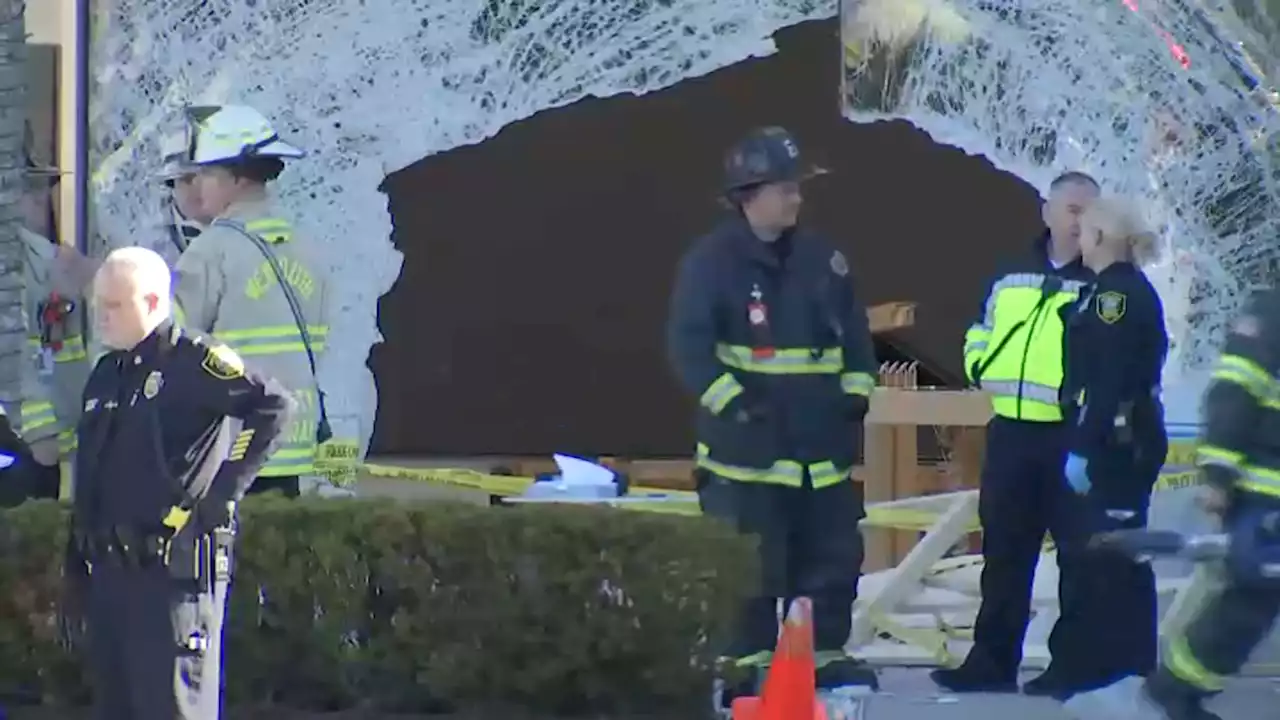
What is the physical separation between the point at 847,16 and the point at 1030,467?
1970 mm

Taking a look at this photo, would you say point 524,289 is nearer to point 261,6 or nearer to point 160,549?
point 261,6

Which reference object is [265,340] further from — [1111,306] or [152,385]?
[1111,306]

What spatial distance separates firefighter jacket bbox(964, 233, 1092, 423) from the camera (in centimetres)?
738

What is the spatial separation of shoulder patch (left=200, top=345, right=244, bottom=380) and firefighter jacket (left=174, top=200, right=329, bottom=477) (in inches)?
41.6

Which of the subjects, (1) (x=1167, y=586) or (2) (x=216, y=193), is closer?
(2) (x=216, y=193)

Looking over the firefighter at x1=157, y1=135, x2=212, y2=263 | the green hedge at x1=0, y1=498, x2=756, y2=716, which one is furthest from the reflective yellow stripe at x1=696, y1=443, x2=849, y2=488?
the firefighter at x1=157, y1=135, x2=212, y2=263

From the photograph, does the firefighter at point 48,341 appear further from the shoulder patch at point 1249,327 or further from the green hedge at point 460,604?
the shoulder patch at point 1249,327

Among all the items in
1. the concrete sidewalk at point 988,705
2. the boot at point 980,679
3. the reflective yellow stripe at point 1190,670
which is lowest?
the concrete sidewalk at point 988,705

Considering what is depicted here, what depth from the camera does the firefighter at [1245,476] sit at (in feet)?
18.9

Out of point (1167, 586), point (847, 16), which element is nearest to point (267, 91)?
point (847, 16)

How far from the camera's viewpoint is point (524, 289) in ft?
28.3

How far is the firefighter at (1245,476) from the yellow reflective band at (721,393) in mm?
1620

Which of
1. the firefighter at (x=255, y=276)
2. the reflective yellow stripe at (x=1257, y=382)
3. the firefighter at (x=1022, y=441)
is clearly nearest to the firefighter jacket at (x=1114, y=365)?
the firefighter at (x=1022, y=441)

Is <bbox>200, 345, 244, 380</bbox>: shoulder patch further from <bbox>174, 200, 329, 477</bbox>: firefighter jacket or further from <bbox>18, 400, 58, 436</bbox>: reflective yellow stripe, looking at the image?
<bbox>18, 400, 58, 436</bbox>: reflective yellow stripe
